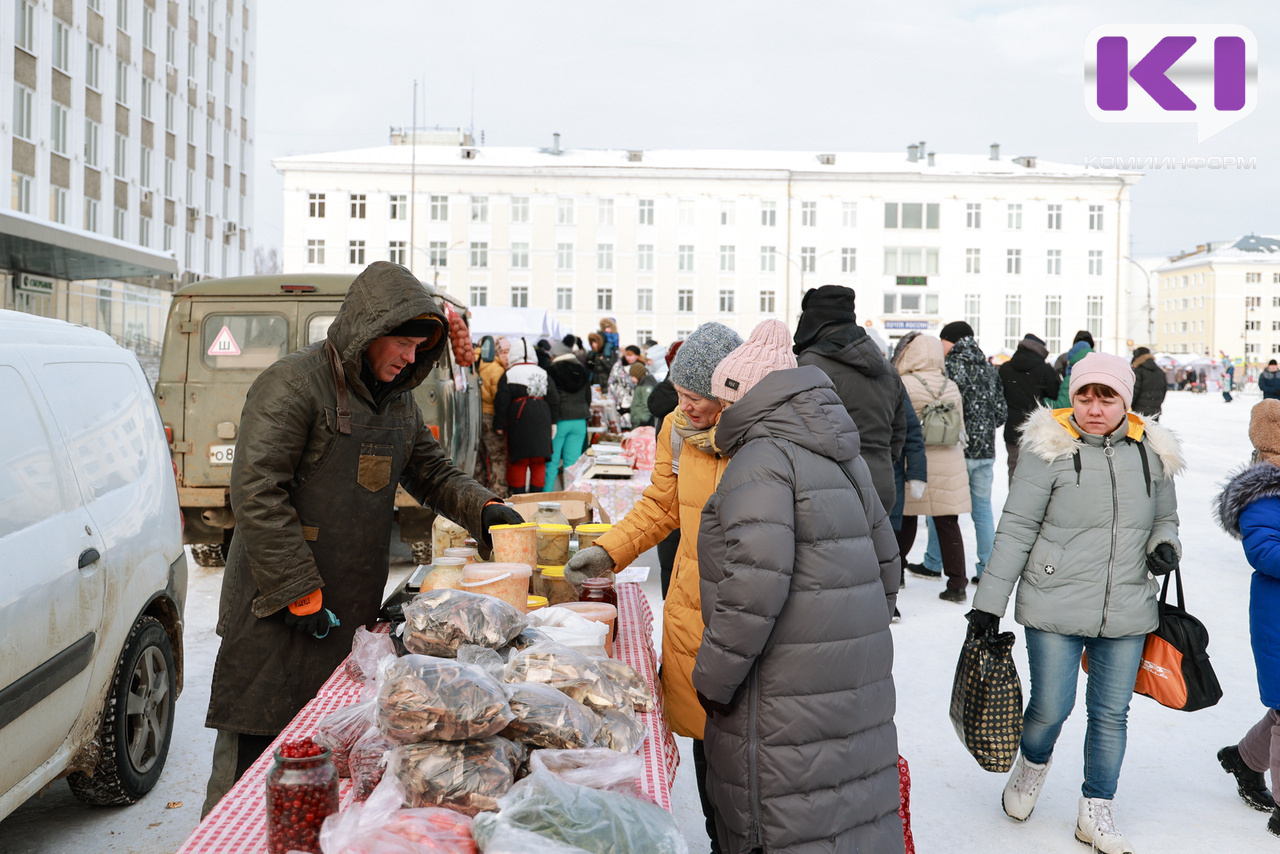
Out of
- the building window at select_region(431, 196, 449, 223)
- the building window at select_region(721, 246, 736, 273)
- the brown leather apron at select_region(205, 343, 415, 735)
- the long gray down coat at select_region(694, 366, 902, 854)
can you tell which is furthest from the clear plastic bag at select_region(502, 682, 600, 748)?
the building window at select_region(431, 196, 449, 223)

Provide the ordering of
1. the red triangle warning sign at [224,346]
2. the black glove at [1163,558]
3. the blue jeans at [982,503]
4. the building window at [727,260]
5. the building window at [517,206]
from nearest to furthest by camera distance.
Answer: the black glove at [1163,558] < the red triangle warning sign at [224,346] < the blue jeans at [982,503] < the building window at [517,206] < the building window at [727,260]

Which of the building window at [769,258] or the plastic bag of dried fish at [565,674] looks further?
the building window at [769,258]

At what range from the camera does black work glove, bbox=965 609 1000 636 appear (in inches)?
160

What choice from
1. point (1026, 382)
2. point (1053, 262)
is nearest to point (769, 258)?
point (1053, 262)

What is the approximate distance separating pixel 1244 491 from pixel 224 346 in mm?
7382

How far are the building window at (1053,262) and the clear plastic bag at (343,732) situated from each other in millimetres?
70237

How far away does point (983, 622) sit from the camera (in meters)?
4.08

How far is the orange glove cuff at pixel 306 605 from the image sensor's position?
10.1 ft

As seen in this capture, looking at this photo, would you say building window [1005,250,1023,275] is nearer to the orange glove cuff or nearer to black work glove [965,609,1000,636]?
A: black work glove [965,609,1000,636]

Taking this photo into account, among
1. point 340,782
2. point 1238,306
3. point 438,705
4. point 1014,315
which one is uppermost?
point 1238,306

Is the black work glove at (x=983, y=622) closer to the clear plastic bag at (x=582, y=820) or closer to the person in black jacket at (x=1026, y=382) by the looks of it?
the clear plastic bag at (x=582, y=820)

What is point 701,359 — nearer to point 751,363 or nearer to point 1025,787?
point 751,363

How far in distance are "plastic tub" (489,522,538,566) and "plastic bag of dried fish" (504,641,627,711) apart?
3.22ft

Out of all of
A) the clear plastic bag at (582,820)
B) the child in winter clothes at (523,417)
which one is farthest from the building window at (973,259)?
the clear plastic bag at (582,820)
